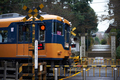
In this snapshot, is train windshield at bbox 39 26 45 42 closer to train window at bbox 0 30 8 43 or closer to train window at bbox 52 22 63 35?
train window at bbox 52 22 63 35

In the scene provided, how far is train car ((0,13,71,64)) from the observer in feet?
34.8

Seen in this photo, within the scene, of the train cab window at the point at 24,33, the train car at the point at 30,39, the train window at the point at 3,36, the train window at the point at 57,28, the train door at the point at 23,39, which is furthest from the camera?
the train window at the point at 3,36

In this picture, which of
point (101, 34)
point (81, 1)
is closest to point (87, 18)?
point (81, 1)

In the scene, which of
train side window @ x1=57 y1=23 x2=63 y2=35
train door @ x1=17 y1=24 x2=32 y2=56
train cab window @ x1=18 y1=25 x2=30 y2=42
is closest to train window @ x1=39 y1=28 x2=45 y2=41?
train door @ x1=17 y1=24 x2=32 y2=56

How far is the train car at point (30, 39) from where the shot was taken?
10602 millimetres

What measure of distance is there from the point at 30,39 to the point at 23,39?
470 mm

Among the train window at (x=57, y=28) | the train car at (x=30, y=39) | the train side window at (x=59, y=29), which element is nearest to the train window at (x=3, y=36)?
the train car at (x=30, y=39)

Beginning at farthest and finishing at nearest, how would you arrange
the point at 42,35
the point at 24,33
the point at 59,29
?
the point at 59,29
the point at 24,33
the point at 42,35

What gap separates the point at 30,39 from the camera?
10.9 m

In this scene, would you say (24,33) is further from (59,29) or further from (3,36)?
(59,29)

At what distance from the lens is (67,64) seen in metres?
12.0

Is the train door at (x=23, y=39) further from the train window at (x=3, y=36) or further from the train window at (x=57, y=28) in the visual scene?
the train window at (x=57, y=28)

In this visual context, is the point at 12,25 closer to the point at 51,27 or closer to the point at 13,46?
the point at 13,46

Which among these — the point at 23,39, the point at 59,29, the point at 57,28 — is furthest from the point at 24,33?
the point at 59,29
